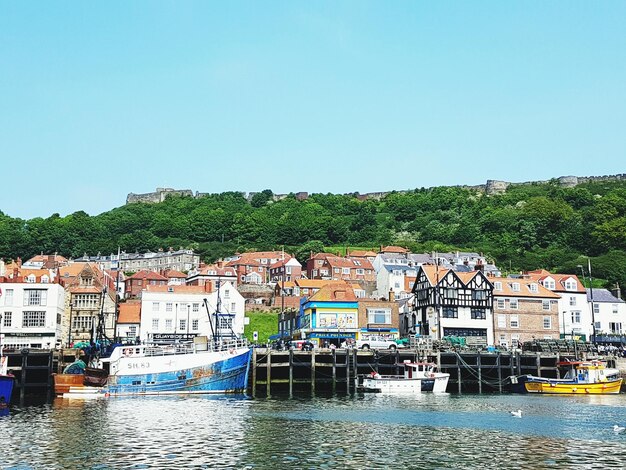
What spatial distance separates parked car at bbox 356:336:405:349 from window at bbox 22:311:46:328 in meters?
37.1

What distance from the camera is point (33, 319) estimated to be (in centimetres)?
8481

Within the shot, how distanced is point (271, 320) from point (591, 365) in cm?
5028

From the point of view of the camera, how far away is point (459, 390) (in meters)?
67.9

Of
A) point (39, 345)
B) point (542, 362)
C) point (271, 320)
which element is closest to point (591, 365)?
point (542, 362)

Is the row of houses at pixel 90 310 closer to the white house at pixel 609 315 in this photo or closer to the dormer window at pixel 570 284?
the dormer window at pixel 570 284

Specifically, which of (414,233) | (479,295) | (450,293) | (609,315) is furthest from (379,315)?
(414,233)

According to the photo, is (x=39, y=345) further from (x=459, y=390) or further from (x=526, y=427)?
(x=526, y=427)

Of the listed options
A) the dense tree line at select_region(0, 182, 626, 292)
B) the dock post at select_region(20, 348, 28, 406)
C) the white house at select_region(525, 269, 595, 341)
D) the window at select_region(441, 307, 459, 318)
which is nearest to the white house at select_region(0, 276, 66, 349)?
the dock post at select_region(20, 348, 28, 406)

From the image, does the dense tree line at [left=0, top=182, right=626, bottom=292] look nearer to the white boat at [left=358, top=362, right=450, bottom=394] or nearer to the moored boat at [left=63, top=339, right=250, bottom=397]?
the white boat at [left=358, top=362, right=450, bottom=394]

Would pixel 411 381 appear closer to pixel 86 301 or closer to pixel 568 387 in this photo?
pixel 568 387

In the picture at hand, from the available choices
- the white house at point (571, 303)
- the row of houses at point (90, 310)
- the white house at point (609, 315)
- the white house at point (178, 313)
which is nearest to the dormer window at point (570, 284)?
the white house at point (571, 303)

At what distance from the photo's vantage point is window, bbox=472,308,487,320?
8681 cm

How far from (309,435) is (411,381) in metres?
29.2

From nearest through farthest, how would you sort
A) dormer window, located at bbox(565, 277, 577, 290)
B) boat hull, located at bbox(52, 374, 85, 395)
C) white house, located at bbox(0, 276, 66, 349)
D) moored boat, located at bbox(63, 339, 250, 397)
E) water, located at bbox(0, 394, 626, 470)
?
water, located at bbox(0, 394, 626, 470) → boat hull, located at bbox(52, 374, 85, 395) → moored boat, located at bbox(63, 339, 250, 397) → white house, located at bbox(0, 276, 66, 349) → dormer window, located at bbox(565, 277, 577, 290)
